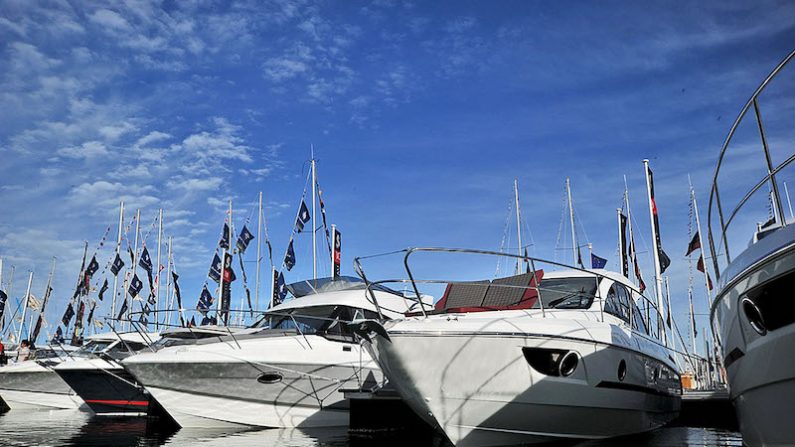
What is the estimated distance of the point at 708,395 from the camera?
12125mm

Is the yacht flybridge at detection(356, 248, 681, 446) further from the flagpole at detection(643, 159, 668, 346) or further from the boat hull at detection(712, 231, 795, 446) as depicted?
the flagpole at detection(643, 159, 668, 346)

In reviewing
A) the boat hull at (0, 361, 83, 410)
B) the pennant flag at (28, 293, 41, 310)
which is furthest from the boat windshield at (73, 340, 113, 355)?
the pennant flag at (28, 293, 41, 310)

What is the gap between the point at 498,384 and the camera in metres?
7.27

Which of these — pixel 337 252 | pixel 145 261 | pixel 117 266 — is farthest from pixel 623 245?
pixel 117 266

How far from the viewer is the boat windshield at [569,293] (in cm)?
907

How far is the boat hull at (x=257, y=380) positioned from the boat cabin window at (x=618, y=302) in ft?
14.7

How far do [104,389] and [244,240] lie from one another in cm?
944

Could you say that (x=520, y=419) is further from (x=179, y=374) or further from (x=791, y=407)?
(x=179, y=374)

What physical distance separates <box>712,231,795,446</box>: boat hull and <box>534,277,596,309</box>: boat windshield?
376 centimetres

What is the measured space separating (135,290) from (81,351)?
10.1m

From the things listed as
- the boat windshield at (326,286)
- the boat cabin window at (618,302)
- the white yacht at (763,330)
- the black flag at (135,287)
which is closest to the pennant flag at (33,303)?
the black flag at (135,287)

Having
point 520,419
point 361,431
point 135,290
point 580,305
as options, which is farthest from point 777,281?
point 135,290

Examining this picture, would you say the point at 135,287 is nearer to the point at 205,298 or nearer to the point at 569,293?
the point at 205,298

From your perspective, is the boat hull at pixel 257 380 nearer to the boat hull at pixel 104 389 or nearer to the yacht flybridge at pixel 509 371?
the yacht flybridge at pixel 509 371
